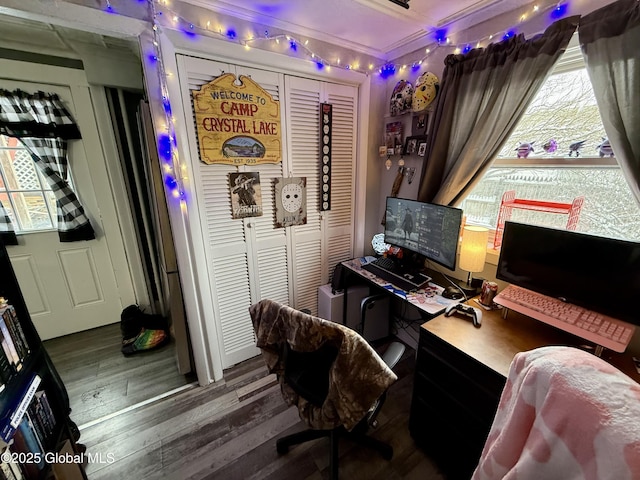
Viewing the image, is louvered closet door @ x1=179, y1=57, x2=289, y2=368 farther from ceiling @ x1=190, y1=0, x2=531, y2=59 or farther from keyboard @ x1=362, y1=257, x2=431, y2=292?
keyboard @ x1=362, y1=257, x2=431, y2=292

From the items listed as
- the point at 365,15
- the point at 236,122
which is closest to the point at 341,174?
the point at 236,122

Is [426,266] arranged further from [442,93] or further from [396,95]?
[396,95]

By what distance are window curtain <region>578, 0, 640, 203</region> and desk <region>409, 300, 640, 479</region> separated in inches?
28.2

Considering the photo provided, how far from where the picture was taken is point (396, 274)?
185 cm

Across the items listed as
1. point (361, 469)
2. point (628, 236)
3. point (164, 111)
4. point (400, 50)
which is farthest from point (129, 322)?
point (628, 236)

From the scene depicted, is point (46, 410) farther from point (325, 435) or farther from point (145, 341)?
point (325, 435)

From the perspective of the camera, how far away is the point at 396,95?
1977 mm

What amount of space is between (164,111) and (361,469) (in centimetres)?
224

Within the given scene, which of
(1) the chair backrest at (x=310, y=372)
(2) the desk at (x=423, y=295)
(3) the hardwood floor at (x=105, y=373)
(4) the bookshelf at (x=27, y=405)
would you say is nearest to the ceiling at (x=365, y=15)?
(2) the desk at (x=423, y=295)

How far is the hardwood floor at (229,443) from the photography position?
1.36 m

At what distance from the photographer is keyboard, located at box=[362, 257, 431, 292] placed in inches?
67.0

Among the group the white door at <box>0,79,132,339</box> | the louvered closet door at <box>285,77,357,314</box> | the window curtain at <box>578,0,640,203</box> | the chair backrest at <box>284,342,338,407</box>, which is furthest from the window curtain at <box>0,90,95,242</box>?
the window curtain at <box>578,0,640,203</box>

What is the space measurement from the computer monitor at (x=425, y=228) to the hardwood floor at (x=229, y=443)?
1025 millimetres

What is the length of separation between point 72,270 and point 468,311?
3137mm
